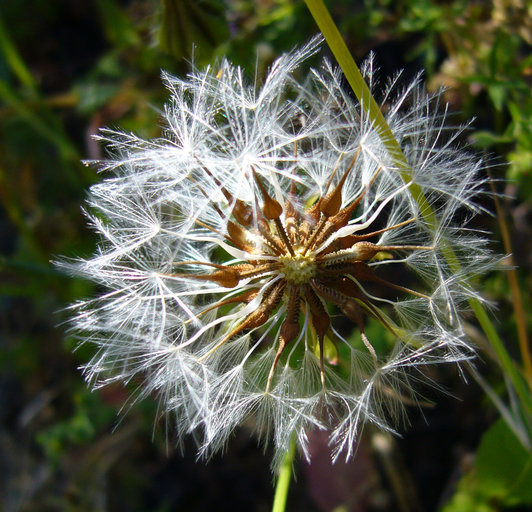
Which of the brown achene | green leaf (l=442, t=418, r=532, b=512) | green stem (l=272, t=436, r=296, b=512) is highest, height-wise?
the brown achene

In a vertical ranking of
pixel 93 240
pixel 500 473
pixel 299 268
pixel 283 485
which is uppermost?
pixel 93 240

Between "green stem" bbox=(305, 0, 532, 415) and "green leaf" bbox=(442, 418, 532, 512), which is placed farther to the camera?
"green leaf" bbox=(442, 418, 532, 512)

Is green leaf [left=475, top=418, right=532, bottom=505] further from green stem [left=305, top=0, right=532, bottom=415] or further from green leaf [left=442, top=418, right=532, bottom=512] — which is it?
green stem [left=305, top=0, right=532, bottom=415]

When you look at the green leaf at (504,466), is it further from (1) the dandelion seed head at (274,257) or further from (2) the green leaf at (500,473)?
(1) the dandelion seed head at (274,257)

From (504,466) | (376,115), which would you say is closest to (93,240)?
(376,115)

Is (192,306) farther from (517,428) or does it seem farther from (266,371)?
(517,428)

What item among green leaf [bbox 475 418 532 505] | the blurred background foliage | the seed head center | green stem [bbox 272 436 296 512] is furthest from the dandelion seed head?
green leaf [bbox 475 418 532 505]

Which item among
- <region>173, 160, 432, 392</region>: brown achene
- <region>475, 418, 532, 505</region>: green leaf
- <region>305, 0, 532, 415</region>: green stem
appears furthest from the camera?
<region>475, 418, 532, 505</region>: green leaf

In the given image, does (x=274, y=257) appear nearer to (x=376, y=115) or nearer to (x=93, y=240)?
(x=376, y=115)
